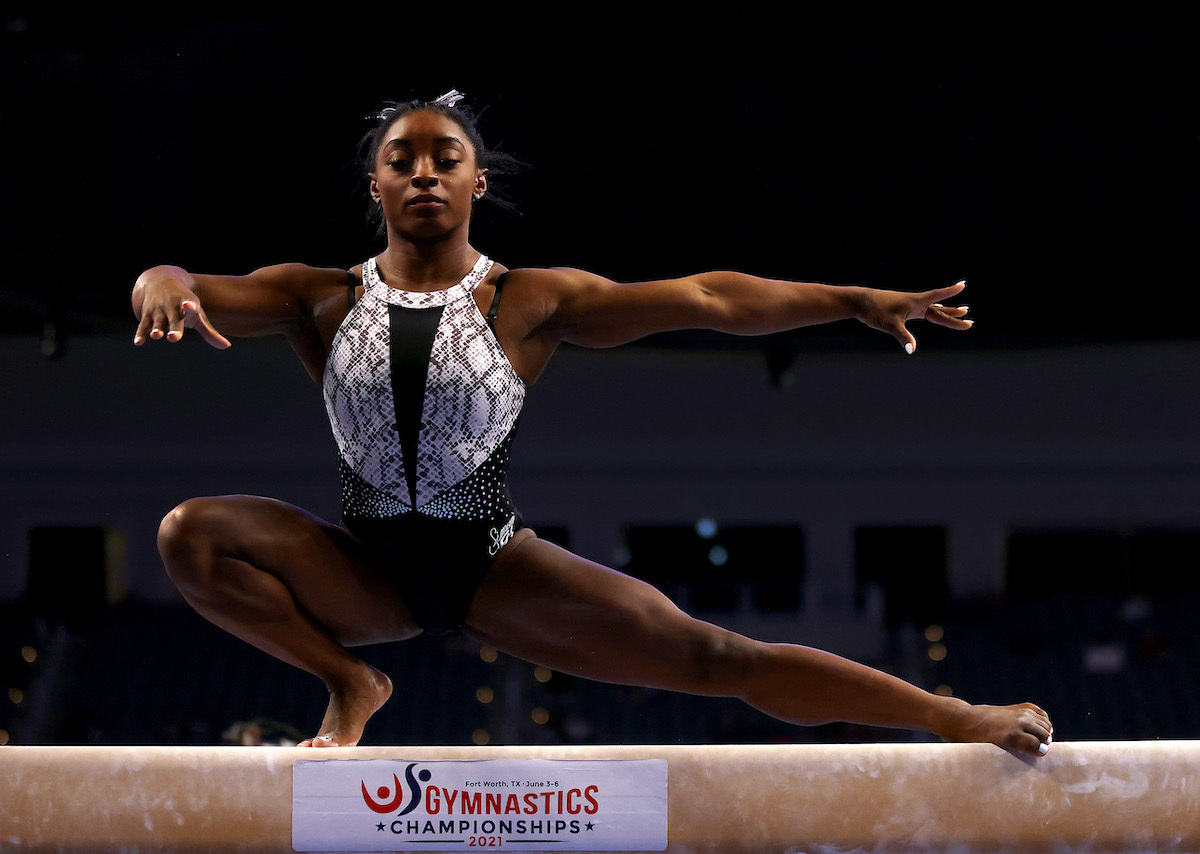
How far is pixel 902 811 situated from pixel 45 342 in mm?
6782

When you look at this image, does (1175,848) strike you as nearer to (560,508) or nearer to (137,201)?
(137,201)

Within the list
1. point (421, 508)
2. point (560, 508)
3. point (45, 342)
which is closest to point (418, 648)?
point (560, 508)

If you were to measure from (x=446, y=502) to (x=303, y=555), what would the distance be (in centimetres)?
29

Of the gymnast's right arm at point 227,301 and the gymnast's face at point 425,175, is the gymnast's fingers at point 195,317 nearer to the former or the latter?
the gymnast's right arm at point 227,301

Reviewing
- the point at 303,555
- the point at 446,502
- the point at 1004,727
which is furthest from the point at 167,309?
the point at 1004,727

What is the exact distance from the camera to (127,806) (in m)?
1.94

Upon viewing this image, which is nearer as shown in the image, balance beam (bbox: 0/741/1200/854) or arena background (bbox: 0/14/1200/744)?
balance beam (bbox: 0/741/1200/854)

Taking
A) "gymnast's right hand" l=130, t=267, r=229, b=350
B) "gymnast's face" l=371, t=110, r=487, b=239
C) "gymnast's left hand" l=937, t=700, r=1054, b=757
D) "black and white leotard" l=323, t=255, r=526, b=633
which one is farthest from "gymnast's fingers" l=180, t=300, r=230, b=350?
"gymnast's left hand" l=937, t=700, r=1054, b=757

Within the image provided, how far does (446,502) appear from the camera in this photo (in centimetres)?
224

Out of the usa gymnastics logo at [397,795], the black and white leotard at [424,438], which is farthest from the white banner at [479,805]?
the black and white leotard at [424,438]

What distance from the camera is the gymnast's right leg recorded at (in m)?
2.10

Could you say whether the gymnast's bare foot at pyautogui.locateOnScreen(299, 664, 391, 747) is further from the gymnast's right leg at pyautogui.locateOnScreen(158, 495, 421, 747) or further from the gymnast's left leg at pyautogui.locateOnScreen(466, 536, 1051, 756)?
the gymnast's left leg at pyautogui.locateOnScreen(466, 536, 1051, 756)

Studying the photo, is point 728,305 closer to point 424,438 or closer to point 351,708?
point 424,438

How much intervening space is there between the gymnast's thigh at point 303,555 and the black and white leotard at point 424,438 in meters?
0.05
